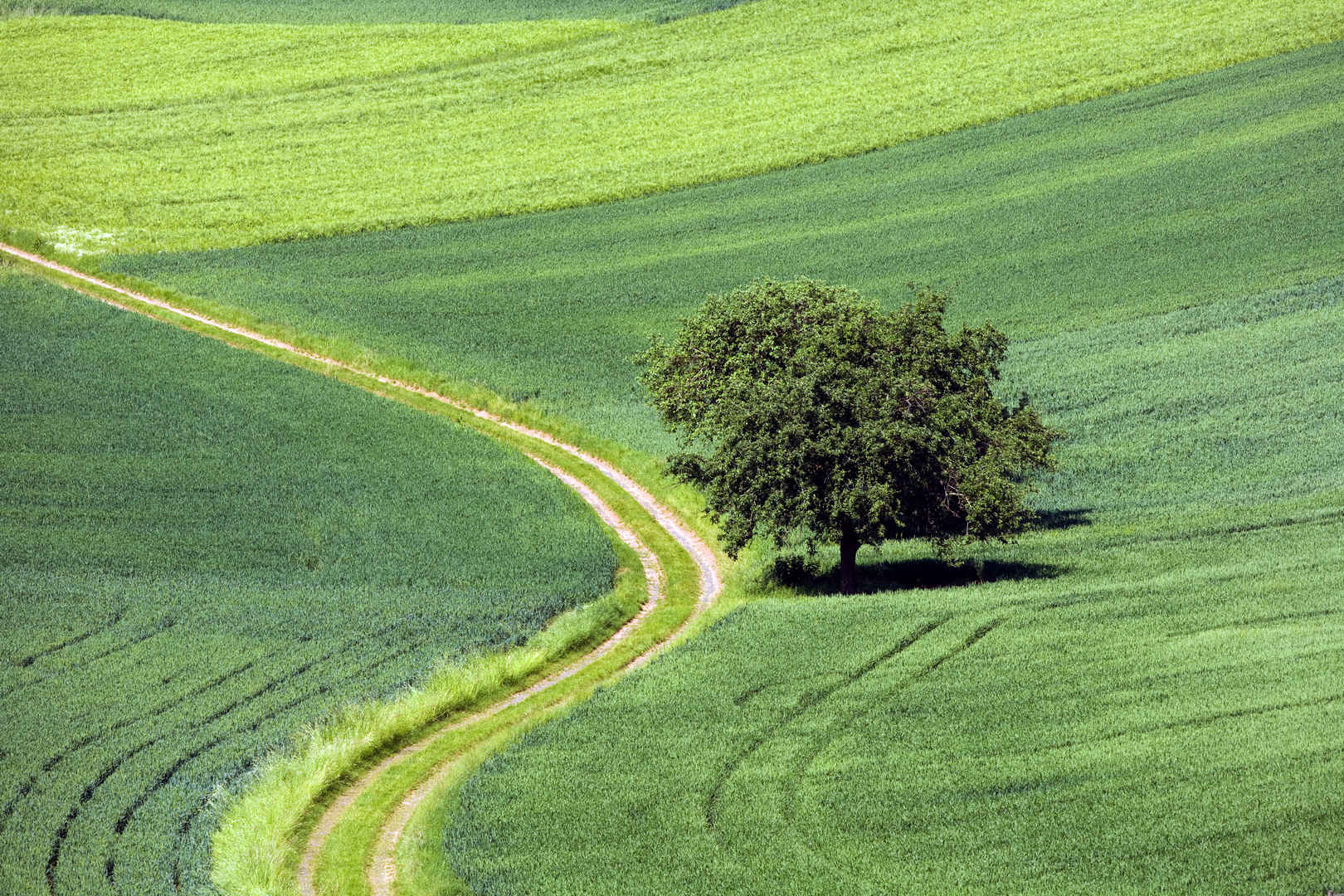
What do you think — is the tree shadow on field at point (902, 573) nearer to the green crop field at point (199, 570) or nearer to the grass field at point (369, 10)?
the green crop field at point (199, 570)

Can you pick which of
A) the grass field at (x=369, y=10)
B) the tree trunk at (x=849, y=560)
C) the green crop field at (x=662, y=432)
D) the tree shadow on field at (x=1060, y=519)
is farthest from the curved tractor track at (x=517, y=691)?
the grass field at (x=369, y=10)

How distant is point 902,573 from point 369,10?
7534 cm

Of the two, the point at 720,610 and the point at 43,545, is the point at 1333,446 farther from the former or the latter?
the point at 43,545

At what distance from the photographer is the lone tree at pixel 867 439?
34.3 m

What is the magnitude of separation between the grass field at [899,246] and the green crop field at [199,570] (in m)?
6.72

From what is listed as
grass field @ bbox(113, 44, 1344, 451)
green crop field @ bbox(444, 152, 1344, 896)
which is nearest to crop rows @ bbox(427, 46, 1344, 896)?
green crop field @ bbox(444, 152, 1344, 896)

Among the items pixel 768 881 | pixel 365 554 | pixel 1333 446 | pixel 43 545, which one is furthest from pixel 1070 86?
pixel 768 881

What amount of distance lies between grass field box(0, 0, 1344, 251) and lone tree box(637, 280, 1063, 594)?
35289mm

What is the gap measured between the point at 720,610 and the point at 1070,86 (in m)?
48.8

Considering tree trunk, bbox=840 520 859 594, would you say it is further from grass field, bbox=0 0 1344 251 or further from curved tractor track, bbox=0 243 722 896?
grass field, bbox=0 0 1344 251

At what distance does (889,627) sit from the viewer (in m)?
30.8

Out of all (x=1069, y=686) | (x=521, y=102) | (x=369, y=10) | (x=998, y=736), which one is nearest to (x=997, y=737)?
(x=998, y=736)

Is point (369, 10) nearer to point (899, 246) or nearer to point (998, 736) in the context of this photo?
point (899, 246)

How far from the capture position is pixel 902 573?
124 feet
